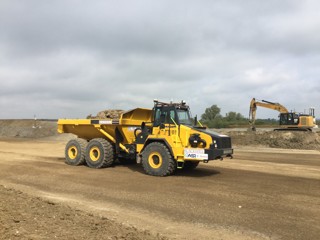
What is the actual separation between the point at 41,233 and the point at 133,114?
30.2ft

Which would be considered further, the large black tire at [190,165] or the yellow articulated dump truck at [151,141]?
the large black tire at [190,165]

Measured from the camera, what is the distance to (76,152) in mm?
15453

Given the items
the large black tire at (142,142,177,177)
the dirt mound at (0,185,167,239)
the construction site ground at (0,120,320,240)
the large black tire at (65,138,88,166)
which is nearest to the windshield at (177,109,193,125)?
the large black tire at (142,142,177,177)

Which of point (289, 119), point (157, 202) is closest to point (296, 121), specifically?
point (289, 119)

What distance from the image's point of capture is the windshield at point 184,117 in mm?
12976

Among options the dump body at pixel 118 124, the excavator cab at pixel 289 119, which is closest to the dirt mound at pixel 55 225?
the dump body at pixel 118 124

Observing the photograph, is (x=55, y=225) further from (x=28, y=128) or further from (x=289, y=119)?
(x=28, y=128)

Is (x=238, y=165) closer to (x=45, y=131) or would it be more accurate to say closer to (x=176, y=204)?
(x=176, y=204)

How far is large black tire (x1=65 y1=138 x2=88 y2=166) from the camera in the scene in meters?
15.3

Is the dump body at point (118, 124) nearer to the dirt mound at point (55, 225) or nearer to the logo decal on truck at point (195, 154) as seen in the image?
the logo decal on truck at point (195, 154)

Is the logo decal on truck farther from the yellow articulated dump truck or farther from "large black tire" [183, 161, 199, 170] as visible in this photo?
"large black tire" [183, 161, 199, 170]

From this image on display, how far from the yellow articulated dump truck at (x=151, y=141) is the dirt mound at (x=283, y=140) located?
58.4 feet

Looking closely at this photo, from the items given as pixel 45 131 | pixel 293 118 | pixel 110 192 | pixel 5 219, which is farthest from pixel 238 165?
pixel 45 131

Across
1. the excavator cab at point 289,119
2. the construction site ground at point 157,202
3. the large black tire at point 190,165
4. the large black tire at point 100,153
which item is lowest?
the construction site ground at point 157,202
